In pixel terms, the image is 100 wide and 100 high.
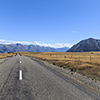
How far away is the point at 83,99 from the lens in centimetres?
411

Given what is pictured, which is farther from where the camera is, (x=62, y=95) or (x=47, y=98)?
(x=62, y=95)

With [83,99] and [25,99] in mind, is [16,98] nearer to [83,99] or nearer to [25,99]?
[25,99]

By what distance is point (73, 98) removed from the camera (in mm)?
4156

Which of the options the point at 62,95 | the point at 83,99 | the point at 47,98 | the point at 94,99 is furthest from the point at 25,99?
the point at 94,99

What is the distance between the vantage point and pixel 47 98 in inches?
161

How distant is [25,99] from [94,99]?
9.19 ft

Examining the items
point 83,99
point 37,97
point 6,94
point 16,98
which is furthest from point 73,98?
point 6,94

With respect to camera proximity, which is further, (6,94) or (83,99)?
(6,94)

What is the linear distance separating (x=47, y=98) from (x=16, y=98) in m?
1.24

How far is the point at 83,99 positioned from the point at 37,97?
1.88 meters

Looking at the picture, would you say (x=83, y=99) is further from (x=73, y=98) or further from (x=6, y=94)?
(x=6, y=94)

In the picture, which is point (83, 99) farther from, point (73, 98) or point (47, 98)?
point (47, 98)

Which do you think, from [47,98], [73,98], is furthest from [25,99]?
[73,98]

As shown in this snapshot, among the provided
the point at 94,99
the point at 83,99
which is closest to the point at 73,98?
the point at 83,99
